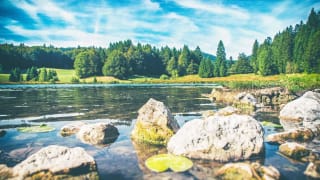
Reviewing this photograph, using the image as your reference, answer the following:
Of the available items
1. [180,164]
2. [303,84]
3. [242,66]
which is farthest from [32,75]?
[180,164]

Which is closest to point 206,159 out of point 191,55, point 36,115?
point 36,115

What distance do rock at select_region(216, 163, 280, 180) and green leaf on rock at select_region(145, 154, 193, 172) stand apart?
1.71 meters

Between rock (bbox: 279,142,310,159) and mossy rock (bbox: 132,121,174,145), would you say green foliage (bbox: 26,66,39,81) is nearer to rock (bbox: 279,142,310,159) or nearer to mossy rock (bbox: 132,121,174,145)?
mossy rock (bbox: 132,121,174,145)

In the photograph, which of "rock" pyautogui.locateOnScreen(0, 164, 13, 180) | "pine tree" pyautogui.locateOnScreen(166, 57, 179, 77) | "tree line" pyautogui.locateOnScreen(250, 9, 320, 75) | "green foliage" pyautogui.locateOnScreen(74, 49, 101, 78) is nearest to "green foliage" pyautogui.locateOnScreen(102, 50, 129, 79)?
"green foliage" pyautogui.locateOnScreen(74, 49, 101, 78)

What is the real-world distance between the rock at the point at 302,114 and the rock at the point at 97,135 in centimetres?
1321

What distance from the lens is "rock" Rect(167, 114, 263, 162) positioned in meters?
14.0

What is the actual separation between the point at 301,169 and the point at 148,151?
7473 mm

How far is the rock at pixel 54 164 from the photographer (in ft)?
36.2

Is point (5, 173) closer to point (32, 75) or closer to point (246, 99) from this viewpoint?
point (246, 99)

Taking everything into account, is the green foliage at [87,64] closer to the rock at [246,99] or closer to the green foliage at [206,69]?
the green foliage at [206,69]

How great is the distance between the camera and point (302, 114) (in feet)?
78.3

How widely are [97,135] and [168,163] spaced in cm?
641

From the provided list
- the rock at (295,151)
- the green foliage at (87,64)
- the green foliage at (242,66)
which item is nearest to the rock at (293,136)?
the rock at (295,151)

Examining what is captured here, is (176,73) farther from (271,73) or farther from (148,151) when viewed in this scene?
(148,151)
